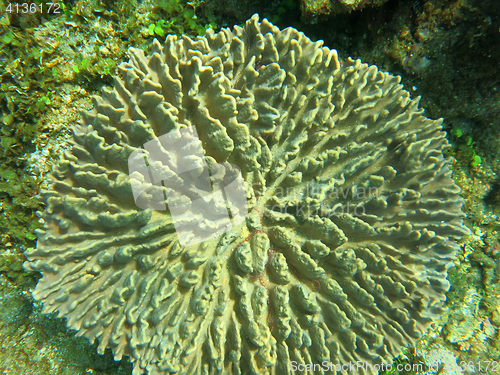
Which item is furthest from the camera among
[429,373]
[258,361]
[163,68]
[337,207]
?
[429,373]

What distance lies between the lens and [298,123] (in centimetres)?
264

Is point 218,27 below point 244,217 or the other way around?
the other way around

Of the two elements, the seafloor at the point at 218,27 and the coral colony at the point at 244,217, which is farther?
the seafloor at the point at 218,27

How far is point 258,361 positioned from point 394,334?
141cm

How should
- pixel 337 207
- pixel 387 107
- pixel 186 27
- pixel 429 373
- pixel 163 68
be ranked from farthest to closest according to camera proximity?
pixel 429 373 < pixel 186 27 < pixel 387 107 < pixel 337 207 < pixel 163 68

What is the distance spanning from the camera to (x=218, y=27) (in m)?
3.42

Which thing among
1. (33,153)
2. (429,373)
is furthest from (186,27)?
(429,373)

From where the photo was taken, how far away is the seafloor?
2.81 meters

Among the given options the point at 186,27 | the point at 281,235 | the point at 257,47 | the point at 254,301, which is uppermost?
the point at 186,27

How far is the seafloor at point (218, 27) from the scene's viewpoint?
Answer: 281 centimetres

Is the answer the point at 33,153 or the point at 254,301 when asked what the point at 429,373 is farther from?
Result: the point at 33,153

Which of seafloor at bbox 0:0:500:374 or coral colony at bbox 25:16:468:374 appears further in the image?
seafloor at bbox 0:0:500:374

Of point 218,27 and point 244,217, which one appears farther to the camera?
point 218,27

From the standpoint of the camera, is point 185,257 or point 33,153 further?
point 33,153
